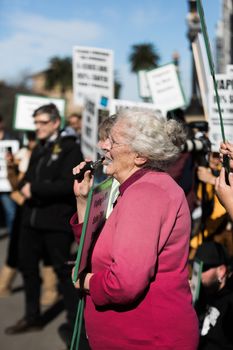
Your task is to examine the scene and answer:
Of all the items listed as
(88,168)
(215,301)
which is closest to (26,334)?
(215,301)

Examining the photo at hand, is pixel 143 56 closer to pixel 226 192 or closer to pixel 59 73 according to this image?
pixel 59 73

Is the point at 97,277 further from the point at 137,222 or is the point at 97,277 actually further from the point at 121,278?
the point at 137,222

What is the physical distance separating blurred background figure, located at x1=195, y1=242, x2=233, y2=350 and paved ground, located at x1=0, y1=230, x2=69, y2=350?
5.62 ft

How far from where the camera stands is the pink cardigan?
1.93m

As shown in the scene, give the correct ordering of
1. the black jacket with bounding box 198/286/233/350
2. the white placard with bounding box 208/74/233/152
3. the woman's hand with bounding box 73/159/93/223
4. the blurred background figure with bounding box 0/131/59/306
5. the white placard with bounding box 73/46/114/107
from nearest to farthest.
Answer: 1. the woman's hand with bounding box 73/159/93/223
2. the black jacket with bounding box 198/286/233/350
3. the white placard with bounding box 208/74/233/152
4. the blurred background figure with bounding box 0/131/59/306
5. the white placard with bounding box 73/46/114/107

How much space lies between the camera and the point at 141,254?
1.91m

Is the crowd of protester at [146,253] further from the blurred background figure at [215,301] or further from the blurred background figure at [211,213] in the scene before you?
the blurred background figure at [211,213]

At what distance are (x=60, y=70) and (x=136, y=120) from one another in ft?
237

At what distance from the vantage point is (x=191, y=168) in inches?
152

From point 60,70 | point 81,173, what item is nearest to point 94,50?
point 81,173

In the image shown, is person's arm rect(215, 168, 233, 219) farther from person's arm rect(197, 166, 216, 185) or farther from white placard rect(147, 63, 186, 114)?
white placard rect(147, 63, 186, 114)

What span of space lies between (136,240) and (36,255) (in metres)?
2.73

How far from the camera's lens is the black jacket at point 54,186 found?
4375mm

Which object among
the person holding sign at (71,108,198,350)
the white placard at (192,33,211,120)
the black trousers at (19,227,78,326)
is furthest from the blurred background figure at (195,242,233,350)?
the black trousers at (19,227,78,326)
